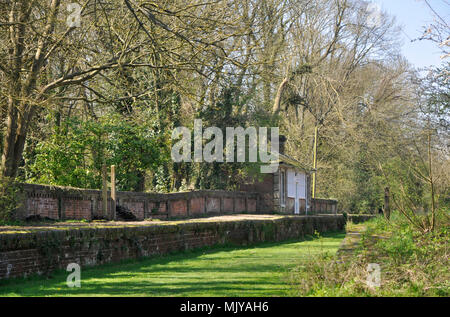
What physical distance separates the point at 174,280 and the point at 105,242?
2809 millimetres

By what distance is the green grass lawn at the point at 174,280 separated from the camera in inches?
352

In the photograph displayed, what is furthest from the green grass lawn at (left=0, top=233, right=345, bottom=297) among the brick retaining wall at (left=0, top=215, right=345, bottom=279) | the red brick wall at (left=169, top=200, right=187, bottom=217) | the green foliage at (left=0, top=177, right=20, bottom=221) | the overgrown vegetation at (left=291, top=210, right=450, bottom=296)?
the red brick wall at (left=169, top=200, right=187, bottom=217)

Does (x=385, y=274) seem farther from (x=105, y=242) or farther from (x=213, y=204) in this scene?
(x=213, y=204)

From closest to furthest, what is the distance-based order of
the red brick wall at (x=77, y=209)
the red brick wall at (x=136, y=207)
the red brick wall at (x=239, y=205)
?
the red brick wall at (x=77, y=209), the red brick wall at (x=136, y=207), the red brick wall at (x=239, y=205)

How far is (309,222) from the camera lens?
28.4m

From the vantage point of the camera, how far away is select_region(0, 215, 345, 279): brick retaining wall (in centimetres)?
1013

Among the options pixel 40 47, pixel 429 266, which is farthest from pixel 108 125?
pixel 429 266

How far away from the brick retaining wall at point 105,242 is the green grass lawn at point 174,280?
9.5 inches

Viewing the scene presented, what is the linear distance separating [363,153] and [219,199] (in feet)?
72.0

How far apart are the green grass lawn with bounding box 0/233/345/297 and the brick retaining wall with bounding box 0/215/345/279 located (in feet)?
0.79

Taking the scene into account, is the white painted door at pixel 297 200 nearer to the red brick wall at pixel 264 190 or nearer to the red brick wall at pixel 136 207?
the red brick wall at pixel 264 190

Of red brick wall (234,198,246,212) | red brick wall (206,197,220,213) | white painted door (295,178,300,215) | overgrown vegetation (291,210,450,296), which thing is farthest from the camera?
white painted door (295,178,300,215)

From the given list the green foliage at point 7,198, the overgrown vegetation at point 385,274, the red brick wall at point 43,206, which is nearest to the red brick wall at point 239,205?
the red brick wall at point 43,206

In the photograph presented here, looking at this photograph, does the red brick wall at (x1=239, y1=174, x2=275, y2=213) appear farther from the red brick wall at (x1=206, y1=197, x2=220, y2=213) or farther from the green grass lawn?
the green grass lawn
